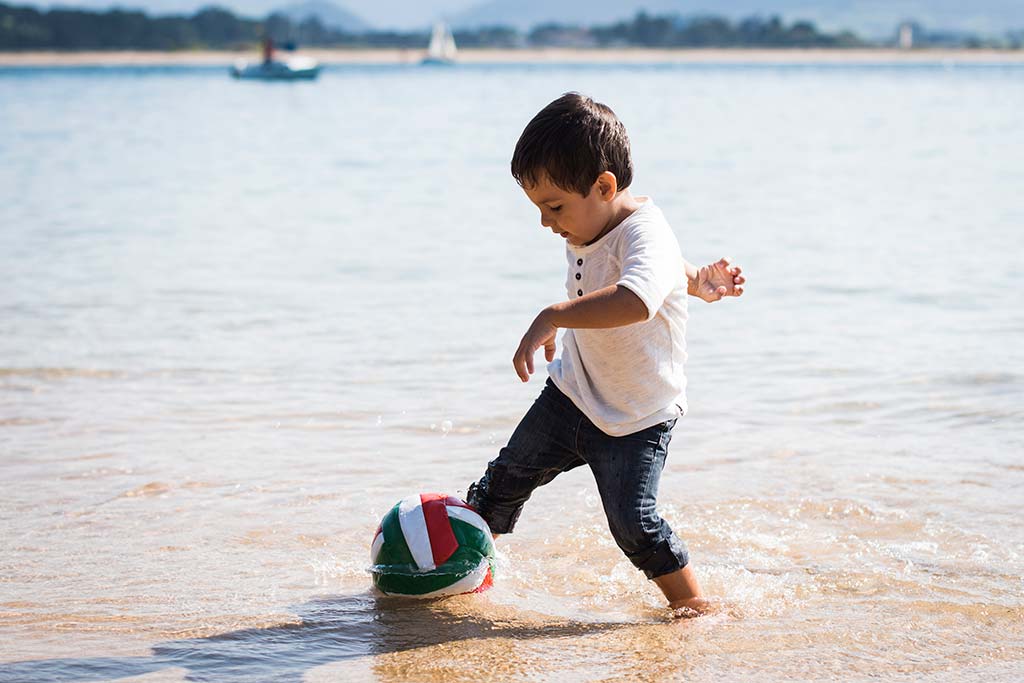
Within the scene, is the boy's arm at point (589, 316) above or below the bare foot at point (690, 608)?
above

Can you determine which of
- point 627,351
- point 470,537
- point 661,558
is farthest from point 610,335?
point 470,537

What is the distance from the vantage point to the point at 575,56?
158125 millimetres

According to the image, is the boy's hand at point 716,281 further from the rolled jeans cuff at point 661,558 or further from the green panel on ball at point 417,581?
the green panel on ball at point 417,581

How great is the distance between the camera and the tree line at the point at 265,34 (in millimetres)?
136000

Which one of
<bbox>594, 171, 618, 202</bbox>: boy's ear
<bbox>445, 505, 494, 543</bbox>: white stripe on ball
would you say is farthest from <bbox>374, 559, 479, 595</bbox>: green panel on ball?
<bbox>594, 171, 618, 202</bbox>: boy's ear

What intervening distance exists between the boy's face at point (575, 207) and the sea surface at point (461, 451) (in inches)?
45.0

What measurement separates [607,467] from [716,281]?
0.65m

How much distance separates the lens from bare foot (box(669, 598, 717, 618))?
3.78 m

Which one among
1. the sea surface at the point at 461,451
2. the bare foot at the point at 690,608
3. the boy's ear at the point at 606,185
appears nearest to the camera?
the boy's ear at the point at 606,185

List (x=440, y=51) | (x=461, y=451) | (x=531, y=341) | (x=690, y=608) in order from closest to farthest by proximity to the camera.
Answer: (x=531, y=341) → (x=690, y=608) → (x=461, y=451) → (x=440, y=51)

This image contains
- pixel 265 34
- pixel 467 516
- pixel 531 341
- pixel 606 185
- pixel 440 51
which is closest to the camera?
pixel 531 341

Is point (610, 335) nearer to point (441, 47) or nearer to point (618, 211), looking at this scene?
point (618, 211)

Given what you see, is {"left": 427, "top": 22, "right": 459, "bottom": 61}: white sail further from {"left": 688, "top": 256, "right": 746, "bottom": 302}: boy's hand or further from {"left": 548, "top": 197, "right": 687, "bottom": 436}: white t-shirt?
{"left": 548, "top": 197, "right": 687, "bottom": 436}: white t-shirt

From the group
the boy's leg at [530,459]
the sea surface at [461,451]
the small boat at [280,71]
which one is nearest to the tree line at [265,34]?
the small boat at [280,71]
